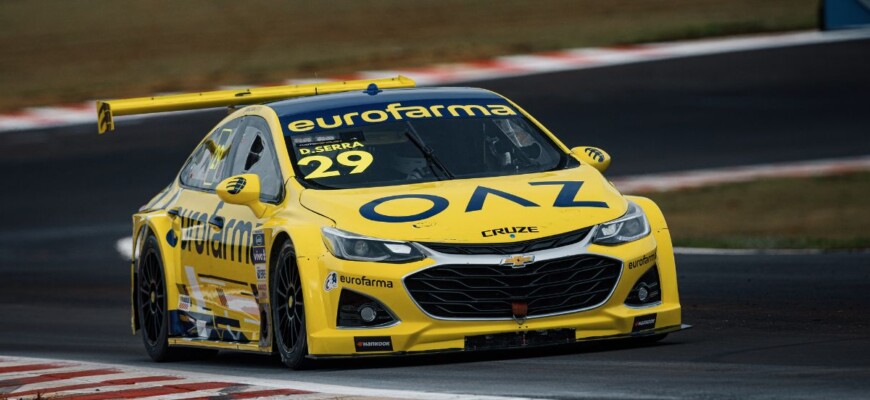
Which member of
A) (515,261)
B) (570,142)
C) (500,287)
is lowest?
(500,287)

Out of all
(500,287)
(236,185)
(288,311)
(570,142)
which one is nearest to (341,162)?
(236,185)

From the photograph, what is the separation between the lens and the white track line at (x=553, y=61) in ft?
70.6

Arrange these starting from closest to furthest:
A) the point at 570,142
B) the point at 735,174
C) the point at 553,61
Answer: the point at 735,174
the point at 570,142
the point at 553,61

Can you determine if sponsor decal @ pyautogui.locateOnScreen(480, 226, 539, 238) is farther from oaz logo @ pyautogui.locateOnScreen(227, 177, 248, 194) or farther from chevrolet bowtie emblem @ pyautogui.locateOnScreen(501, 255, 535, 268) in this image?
oaz logo @ pyautogui.locateOnScreen(227, 177, 248, 194)

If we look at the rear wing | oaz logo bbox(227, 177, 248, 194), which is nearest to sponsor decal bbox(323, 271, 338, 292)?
oaz logo bbox(227, 177, 248, 194)

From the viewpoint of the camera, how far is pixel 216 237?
9.08 m

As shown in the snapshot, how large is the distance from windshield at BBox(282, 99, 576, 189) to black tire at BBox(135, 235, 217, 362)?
4.95 feet

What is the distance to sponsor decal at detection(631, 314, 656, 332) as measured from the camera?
7.94 m

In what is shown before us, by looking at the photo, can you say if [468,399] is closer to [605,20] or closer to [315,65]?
[315,65]

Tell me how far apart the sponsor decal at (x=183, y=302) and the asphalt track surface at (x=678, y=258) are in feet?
1.00

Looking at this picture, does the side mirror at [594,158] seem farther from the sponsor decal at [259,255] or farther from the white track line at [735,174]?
the white track line at [735,174]

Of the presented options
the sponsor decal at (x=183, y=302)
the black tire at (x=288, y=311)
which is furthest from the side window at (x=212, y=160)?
the black tire at (x=288, y=311)

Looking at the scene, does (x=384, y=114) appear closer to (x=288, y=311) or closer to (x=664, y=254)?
(x=288, y=311)

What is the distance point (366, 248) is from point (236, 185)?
3.63 ft
